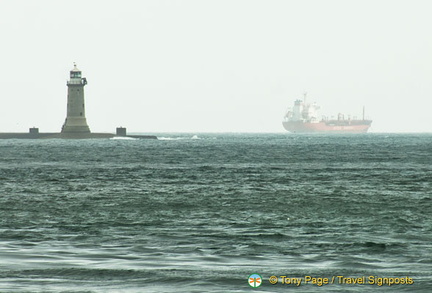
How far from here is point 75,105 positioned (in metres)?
134

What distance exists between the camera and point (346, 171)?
55000 mm

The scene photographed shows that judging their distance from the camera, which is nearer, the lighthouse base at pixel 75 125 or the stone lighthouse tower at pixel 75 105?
the stone lighthouse tower at pixel 75 105

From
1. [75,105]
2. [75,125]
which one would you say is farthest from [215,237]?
[75,125]

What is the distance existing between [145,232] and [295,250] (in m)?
5.14

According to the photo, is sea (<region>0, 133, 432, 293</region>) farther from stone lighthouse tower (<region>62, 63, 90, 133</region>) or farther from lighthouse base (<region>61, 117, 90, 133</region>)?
lighthouse base (<region>61, 117, 90, 133</region>)

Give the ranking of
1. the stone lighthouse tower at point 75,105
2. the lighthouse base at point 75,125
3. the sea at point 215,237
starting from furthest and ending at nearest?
the lighthouse base at point 75,125 < the stone lighthouse tower at point 75,105 < the sea at point 215,237

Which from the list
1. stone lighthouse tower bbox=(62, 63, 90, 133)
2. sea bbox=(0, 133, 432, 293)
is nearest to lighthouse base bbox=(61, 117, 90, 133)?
stone lighthouse tower bbox=(62, 63, 90, 133)

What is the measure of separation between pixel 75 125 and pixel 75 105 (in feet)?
22.1

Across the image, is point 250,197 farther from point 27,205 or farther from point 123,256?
point 123,256

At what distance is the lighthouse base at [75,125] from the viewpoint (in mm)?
138250

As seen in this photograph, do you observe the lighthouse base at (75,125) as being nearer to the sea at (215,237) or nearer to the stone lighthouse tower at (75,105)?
the stone lighthouse tower at (75,105)

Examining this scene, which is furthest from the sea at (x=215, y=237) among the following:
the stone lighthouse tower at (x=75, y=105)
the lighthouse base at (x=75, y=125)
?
the lighthouse base at (x=75, y=125)

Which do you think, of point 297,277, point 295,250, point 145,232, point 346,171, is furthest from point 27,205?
point 346,171

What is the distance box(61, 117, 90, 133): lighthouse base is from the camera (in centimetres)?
13825
